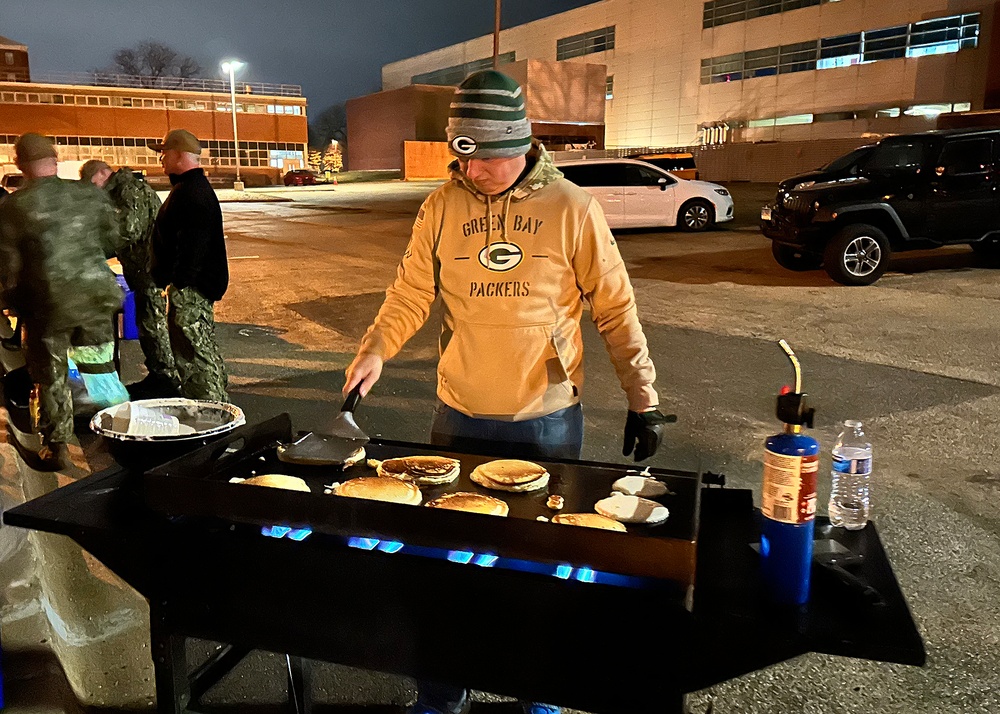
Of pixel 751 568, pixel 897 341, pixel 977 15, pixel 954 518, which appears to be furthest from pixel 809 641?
pixel 977 15

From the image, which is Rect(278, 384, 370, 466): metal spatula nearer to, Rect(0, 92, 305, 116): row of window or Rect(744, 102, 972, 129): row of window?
Rect(744, 102, 972, 129): row of window

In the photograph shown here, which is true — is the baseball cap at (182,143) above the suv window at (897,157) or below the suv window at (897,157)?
below

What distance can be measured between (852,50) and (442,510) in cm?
4789

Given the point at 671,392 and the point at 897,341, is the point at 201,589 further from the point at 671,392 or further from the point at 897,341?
the point at 897,341

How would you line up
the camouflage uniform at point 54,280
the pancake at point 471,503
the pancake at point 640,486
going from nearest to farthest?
the pancake at point 471,503, the pancake at point 640,486, the camouflage uniform at point 54,280

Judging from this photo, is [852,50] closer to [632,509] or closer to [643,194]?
[643,194]

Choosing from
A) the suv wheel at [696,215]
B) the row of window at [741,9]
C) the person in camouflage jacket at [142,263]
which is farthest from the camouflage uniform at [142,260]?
the row of window at [741,9]

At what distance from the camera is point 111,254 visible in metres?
5.98

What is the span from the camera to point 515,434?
2738 millimetres

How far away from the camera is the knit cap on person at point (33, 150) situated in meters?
5.44

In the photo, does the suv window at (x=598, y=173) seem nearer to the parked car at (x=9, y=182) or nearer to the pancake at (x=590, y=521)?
the parked car at (x=9, y=182)

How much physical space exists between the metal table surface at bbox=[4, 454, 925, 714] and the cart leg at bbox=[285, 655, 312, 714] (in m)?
0.47

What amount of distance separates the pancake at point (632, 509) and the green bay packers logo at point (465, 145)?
111 cm

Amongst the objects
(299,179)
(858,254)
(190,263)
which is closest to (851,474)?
(190,263)
